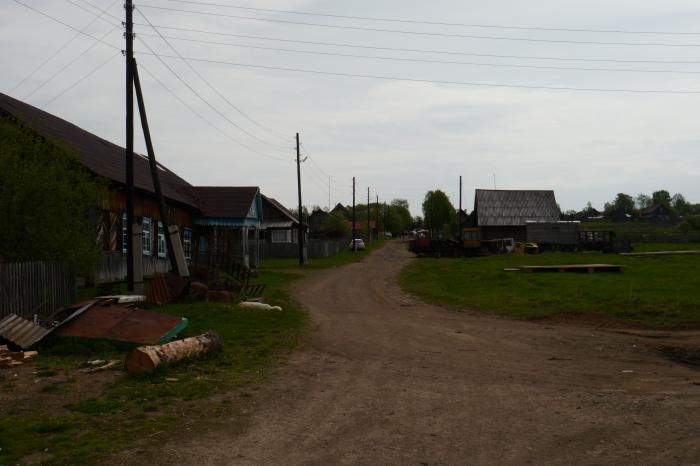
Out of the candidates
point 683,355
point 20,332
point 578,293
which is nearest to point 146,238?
point 20,332

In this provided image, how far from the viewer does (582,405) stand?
840cm

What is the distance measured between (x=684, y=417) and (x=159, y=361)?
6.98 metres

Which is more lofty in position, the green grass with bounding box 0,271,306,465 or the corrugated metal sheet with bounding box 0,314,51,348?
the corrugated metal sheet with bounding box 0,314,51,348

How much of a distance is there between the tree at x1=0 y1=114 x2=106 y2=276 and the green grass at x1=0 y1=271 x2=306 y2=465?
4.44 m

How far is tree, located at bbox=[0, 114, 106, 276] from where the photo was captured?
15.9 m

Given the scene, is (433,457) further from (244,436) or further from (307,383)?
(307,383)

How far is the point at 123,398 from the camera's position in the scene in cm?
867

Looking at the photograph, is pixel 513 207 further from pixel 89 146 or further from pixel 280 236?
pixel 89 146

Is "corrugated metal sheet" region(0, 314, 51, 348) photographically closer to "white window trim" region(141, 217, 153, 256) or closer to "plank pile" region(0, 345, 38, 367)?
"plank pile" region(0, 345, 38, 367)

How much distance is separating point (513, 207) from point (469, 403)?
69.4 m

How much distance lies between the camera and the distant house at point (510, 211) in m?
74.4

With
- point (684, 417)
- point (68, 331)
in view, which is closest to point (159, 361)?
point (68, 331)

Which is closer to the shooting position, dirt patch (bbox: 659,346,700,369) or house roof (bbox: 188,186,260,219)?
dirt patch (bbox: 659,346,700,369)

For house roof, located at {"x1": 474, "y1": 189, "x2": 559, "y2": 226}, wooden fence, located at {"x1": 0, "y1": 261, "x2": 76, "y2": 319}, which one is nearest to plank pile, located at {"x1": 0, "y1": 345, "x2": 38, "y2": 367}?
wooden fence, located at {"x1": 0, "y1": 261, "x2": 76, "y2": 319}
